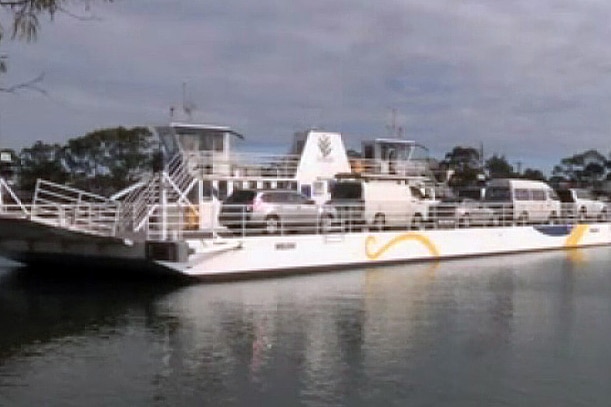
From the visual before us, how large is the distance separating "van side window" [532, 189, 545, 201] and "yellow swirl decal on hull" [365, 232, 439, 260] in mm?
10926

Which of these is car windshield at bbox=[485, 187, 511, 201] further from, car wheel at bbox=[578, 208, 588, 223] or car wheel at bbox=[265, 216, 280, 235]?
car wheel at bbox=[265, 216, 280, 235]

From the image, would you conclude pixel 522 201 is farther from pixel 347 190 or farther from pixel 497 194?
pixel 347 190

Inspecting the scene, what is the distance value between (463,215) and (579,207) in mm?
13672

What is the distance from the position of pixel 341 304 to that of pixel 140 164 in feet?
203

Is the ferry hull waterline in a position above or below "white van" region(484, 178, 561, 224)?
below

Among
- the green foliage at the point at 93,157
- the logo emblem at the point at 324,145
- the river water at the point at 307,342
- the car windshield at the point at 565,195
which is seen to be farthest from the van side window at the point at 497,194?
the green foliage at the point at 93,157

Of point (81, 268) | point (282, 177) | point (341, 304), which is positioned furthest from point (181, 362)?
point (282, 177)

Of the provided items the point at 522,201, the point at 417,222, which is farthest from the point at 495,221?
the point at 417,222

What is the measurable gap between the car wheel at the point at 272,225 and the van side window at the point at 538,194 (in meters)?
19.6

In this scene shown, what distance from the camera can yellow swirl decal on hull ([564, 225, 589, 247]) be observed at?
4810 cm

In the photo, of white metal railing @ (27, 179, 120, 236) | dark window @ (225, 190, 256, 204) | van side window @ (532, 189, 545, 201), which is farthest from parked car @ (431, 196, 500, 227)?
white metal railing @ (27, 179, 120, 236)

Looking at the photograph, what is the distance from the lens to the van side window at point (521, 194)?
45.5 metres

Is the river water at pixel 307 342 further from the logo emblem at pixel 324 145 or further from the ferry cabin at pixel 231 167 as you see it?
the logo emblem at pixel 324 145

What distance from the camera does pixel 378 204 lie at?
37.4 metres
